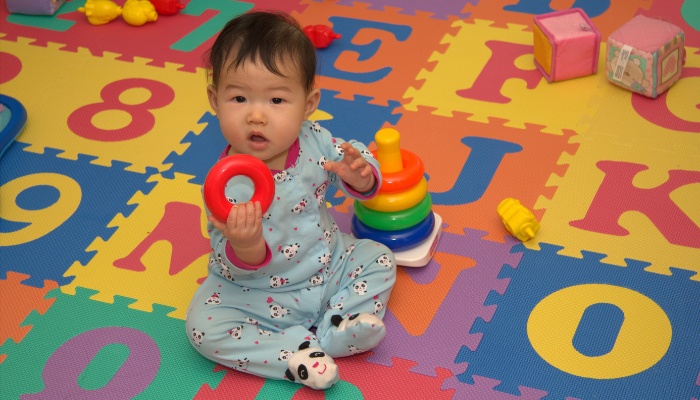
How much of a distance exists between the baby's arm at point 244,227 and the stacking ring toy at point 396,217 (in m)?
0.33

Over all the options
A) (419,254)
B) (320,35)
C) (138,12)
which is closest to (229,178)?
(419,254)

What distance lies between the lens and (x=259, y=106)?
142cm

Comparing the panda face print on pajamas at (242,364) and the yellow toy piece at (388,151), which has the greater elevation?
the yellow toy piece at (388,151)

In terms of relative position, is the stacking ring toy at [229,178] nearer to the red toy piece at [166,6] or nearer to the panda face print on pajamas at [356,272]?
the panda face print on pajamas at [356,272]

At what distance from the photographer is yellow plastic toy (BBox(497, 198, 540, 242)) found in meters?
1.67

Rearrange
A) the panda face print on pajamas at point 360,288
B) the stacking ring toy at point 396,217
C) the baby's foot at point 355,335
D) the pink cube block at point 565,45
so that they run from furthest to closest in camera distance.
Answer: the pink cube block at point 565,45
the stacking ring toy at point 396,217
the panda face print on pajamas at point 360,288
the baby's foot at point 355,335

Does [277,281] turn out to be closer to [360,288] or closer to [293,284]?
[293,284]

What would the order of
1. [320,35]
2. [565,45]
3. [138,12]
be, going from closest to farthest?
[565,45], [320,35], [138,12]

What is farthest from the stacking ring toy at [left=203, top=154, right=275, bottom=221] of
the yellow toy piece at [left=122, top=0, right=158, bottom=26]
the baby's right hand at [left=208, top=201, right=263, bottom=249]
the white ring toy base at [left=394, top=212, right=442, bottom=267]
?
the yellow toy piece at [left=122, top=0, right=158, bottom=26]

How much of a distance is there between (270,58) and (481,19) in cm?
119

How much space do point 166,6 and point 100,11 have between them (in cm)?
19

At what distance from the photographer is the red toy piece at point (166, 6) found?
8.24ft

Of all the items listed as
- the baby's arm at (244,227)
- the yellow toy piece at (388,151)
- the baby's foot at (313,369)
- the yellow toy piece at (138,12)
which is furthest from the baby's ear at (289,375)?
the yellow toy piece at (138,12)

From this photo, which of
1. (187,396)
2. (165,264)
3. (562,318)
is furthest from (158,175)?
(562,318)
